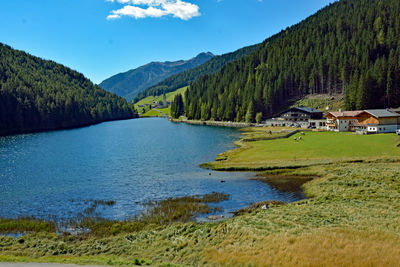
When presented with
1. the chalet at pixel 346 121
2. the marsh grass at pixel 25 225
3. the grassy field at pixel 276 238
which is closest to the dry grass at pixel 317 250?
the grassy field at pixel 276 238

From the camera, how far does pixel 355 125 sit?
325 feet

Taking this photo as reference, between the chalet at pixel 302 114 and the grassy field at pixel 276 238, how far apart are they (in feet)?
313

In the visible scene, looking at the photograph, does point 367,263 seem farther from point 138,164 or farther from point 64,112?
point 64,112

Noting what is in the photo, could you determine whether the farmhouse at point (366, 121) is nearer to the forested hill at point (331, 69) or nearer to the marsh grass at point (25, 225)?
the forested hill at point (331, 69)

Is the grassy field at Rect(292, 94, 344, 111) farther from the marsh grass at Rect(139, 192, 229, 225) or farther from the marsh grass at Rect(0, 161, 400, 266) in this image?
the marsh grass at Rect(139, 192, 229, 225)

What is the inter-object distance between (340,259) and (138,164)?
5454 centimetres

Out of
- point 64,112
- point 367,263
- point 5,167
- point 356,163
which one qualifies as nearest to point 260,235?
point 367,263

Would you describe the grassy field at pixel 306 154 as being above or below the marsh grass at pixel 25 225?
above

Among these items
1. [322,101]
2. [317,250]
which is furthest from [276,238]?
[322,101]

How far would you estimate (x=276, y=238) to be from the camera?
856 inches

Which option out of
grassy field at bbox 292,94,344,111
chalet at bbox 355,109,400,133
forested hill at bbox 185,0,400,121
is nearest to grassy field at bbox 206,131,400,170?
chalet at bbox 355,109,400,133

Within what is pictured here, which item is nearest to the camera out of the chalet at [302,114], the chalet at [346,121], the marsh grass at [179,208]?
the marsh grass at [179,208]

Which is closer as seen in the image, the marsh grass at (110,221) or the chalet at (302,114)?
the marsh grass at (110,221)

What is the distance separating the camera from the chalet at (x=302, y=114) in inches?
5310
